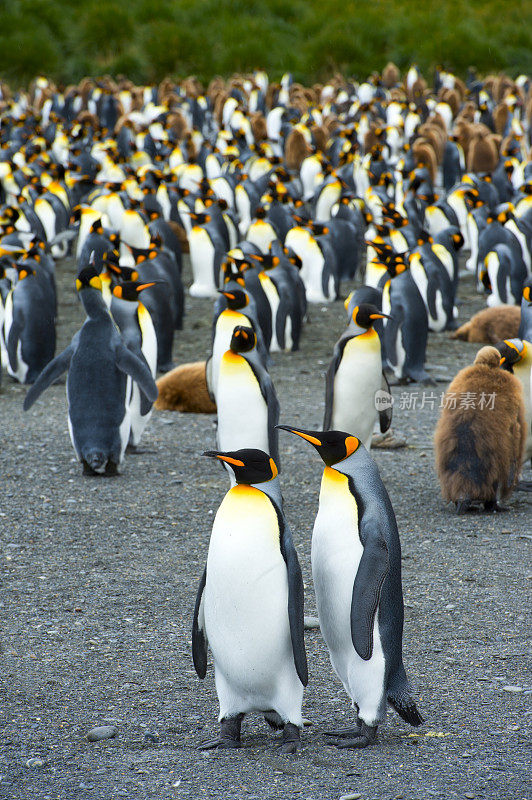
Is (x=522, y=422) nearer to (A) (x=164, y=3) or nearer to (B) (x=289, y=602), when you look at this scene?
(B) (x=289, y=602)

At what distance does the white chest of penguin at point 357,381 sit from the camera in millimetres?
5668

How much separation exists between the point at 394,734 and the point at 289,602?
48 centimetres

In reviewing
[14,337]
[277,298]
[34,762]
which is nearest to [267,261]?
[277,298]

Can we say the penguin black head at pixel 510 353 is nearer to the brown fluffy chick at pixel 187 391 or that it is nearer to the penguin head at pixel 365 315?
the penguin head at pixel 365 315

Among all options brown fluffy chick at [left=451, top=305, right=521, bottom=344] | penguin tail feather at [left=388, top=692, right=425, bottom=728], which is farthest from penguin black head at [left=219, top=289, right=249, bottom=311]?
penguin tail feather at [left=388, top=692, right=425, bottom=728]

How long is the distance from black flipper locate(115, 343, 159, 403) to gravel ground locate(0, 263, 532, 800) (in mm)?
497

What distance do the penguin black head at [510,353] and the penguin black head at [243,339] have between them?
1231mm

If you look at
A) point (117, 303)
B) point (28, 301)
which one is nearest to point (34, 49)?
point (28, 301)

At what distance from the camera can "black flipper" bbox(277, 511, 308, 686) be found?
2.76 m

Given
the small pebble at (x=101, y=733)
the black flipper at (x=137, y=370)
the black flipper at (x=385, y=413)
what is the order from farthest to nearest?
the black flipper at (x=385, y=413)
the black flipper at (x=137, y=370)
the small pebble at (x=101, y=733)

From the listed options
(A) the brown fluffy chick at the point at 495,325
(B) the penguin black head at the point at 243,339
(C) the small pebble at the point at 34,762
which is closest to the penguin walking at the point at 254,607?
(C) the small pebble at the point at 34,762

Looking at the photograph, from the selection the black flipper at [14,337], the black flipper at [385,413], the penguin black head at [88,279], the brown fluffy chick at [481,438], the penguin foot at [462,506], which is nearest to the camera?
the brown fluffy chick at [481,438]

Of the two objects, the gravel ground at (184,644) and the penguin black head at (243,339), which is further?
the penguin black head at (243,339)

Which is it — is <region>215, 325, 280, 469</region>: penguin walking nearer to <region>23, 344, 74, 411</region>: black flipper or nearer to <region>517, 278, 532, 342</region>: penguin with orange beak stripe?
<region>23, 344, 74, 411</region>: black flipper
